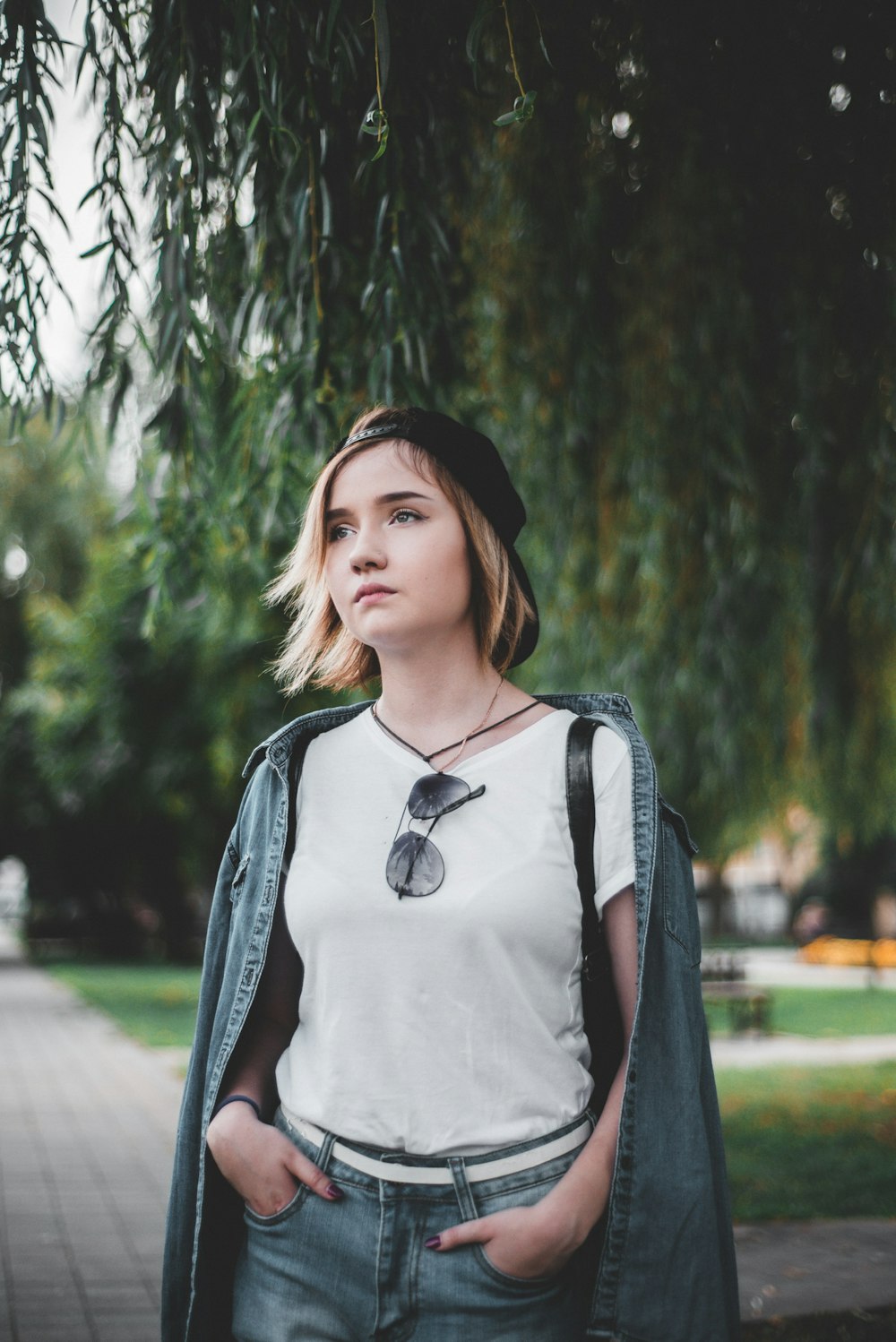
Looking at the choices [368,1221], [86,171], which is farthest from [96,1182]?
[368,1221]

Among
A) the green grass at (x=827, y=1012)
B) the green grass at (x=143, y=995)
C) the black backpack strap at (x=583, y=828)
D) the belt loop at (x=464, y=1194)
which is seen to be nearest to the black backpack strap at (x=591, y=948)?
the black backpack strap at (x=583, y=828)

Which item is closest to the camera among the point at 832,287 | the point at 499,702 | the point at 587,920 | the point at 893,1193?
the point at 587,920

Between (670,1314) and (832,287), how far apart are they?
12.3 feet

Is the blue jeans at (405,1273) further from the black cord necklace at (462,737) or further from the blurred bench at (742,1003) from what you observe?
the blurred bench at (742,1003)

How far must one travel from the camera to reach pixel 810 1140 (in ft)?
27.2

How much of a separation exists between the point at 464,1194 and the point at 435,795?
525 millimetres

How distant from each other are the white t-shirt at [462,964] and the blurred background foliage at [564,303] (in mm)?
1304

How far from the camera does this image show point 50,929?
3756 cm

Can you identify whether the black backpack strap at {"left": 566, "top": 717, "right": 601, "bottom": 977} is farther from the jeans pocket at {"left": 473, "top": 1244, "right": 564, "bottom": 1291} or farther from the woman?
the jeans pocket at {"left": 473, "top": 1244, "right": 564, "bottom": 1291}

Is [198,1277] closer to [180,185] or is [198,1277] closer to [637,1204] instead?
[637,1204]

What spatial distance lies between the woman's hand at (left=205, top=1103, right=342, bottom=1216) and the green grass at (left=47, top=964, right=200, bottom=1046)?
7967mm

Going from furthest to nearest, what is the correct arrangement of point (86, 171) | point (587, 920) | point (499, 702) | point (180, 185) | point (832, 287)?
1. point (832, 287)
2. point (86, 171)
3. point (180, 185)
4. point (499, 702)
5. point (587, 920)

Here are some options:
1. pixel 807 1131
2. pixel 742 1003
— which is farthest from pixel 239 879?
pixel 742 1003

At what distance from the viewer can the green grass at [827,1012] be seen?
15.4 meters
